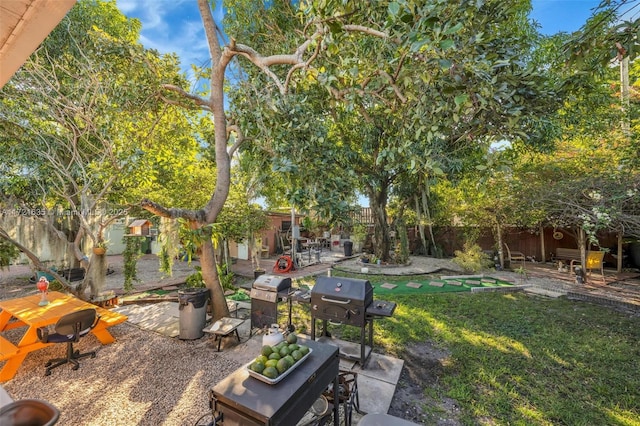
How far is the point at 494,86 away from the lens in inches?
81.5

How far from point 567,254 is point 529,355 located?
8160 mm

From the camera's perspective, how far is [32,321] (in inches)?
155

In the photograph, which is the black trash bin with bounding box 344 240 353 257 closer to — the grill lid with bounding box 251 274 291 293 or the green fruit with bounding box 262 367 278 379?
the grill lid with bounding box 251 274 291 293

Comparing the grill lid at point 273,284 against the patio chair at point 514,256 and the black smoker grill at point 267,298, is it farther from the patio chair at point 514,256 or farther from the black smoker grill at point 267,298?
the patio chair at point 514,256

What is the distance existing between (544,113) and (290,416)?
3.37 meters

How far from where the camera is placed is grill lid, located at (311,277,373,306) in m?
3.90

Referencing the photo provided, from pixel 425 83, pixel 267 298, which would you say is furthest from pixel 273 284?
pixel 425 83

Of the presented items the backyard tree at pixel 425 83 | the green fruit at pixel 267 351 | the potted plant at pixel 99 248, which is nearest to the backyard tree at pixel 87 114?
the potted plant at pixel 99 248

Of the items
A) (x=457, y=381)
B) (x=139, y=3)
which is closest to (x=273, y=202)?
(x=139, y=3)

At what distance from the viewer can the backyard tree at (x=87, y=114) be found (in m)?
5.07

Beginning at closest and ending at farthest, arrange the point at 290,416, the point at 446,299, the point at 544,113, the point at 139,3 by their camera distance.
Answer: the point at 290,416
the point at 544,113
the point at 139,3
the point at 446,299

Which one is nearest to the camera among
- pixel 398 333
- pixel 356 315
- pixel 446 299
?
pixel 356 315

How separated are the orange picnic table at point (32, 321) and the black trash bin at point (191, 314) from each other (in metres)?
1.03

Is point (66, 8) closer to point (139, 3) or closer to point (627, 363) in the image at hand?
point (139, 3)
